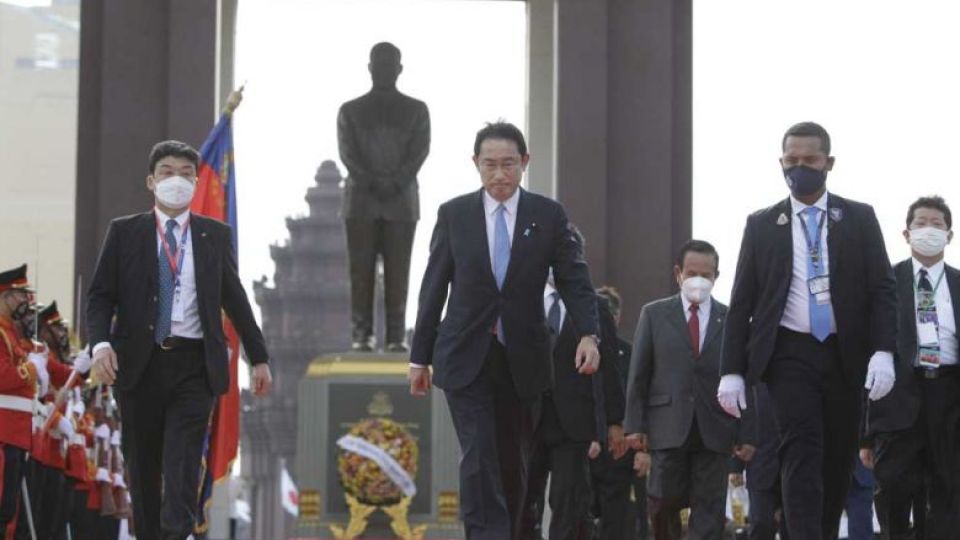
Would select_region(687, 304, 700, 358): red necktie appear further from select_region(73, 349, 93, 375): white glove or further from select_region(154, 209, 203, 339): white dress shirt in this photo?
select_region(73, 349, 93, 375): white glove

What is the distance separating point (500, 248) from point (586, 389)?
2.70 meters

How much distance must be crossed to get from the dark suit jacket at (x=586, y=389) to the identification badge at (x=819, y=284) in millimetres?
2493

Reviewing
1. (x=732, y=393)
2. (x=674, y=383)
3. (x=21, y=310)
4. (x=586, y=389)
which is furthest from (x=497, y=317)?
(x=21, y=310)

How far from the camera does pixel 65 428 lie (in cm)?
1689

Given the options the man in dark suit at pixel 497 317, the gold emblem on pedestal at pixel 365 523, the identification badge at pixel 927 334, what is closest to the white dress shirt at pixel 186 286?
the man in dark suit at pixel 497 317

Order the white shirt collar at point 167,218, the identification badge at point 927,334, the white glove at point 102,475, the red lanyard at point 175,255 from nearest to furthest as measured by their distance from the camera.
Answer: the red lanyard at point 175,255
the white shirt collar at point 167,218
the identification badge at point 927,334
the white glove at point 102,475

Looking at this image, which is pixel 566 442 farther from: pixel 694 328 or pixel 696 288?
pixel 696 288

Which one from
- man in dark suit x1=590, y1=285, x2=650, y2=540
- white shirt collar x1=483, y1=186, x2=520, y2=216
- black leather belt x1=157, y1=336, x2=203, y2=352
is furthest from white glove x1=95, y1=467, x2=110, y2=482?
white shirt collar x1=483, y1=186, x2=520, y2=216

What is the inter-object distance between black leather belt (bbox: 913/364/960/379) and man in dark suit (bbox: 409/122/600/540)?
9.10ft

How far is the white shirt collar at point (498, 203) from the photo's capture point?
11.5 meters

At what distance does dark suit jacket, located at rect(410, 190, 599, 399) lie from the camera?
37.0ft

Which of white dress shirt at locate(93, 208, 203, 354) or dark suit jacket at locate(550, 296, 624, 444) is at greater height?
white dress shirt at locate(93, 208, 203, 354)

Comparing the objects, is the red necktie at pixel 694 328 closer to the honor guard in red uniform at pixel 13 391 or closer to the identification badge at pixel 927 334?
the identification badge at pixel 927 334

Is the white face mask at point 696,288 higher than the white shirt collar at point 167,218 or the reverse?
the reverse
